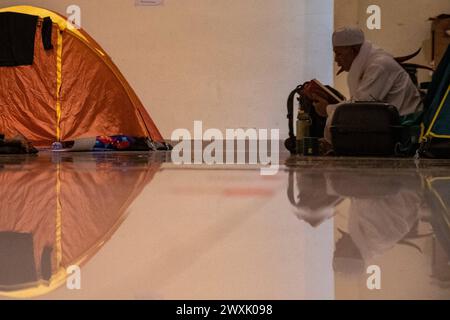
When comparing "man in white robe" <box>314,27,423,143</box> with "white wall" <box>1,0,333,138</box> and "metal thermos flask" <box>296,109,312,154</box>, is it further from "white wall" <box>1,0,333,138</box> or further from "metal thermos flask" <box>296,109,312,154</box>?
"white wall" <box>1,0,333,138</box>

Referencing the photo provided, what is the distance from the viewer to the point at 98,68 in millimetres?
5480

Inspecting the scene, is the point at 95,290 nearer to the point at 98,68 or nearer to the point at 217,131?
the point at 98,68

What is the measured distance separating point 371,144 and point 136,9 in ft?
11.3

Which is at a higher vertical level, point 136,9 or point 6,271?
point 136,9

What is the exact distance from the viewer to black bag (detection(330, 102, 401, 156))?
3330 millimetres

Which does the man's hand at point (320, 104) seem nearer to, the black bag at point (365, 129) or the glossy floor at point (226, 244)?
the black bag at point (365, 129)

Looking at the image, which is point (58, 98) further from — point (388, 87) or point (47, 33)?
point (388, 87)

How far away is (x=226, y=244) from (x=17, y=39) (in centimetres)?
489

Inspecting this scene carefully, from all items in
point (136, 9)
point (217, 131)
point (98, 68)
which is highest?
point (136, 9)

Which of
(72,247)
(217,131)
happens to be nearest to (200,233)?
(72,247)

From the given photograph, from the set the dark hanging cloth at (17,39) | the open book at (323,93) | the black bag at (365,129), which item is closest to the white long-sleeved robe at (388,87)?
the black bag at (365,129)

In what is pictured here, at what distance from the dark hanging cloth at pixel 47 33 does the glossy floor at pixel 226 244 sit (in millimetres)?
4134

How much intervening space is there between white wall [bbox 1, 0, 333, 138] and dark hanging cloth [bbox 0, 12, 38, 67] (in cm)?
87

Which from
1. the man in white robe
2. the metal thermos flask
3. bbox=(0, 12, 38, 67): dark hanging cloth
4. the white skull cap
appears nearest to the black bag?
the man in white robe
